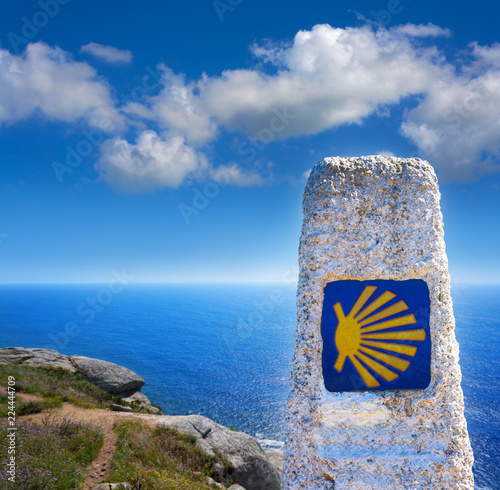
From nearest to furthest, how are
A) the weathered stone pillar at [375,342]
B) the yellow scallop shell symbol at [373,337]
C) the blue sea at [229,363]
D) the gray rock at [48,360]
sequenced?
the weathered stone pillar at [375,342] < the yellow scallop shell symbol at [373,337] < the gray rock at [48,360] < the blue sea at [229,363]

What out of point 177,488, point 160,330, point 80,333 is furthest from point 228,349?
point 177,488

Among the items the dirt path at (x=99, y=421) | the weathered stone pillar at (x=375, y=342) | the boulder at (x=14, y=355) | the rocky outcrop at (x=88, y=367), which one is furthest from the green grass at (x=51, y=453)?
the boulder at (x=14, y=355)

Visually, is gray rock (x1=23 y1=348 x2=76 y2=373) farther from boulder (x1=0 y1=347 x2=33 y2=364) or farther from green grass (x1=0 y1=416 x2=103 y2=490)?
green grass (x1=0 y1=416 x2=103 y2=490)

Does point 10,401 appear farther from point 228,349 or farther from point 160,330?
point 160,330

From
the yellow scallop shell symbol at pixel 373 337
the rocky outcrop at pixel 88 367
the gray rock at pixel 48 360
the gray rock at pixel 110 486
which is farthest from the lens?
the rocky outcrop at pixel 88 367

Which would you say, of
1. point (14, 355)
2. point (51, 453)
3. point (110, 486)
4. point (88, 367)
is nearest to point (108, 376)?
point (88, 367)

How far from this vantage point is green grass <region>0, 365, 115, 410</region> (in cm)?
1376

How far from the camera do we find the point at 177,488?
8.77 metres

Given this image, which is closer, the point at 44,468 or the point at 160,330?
the point at 44,468

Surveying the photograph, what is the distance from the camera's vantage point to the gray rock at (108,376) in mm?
23922

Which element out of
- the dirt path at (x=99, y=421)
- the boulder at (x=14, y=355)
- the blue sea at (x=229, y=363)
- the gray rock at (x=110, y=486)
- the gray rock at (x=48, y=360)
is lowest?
the blue sea at (x=229, y=363)

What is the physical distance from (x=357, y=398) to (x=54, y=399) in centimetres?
1673

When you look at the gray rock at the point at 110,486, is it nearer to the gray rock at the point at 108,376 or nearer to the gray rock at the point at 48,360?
the gray rock at the point at 108,376

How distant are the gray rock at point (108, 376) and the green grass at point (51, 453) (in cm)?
1247
